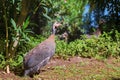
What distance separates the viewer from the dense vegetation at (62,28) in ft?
26.2

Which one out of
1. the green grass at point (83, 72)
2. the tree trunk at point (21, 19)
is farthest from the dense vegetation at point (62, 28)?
the green grass at point (83, 72)

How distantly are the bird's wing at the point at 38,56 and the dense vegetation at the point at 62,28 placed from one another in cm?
31

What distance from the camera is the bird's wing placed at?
24.7ft

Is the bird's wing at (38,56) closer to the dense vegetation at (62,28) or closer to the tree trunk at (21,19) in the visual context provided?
the dense vegetation at (62,28)

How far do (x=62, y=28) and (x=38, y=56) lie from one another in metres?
3.77

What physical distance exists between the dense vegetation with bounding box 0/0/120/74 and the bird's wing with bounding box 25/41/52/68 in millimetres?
312

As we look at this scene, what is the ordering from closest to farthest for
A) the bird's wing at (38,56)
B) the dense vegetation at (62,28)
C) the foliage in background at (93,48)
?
the bird's wing at (38,56), the dense vegetation at (62,28), the foliage in background at (93,48)

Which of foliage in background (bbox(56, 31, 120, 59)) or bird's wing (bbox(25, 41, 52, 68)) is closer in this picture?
bird's wing (bbox(25, 41, 52, 68))

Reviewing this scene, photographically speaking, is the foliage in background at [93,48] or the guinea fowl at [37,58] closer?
the guinea fowl at [37,58]

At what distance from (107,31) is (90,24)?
0.65 m

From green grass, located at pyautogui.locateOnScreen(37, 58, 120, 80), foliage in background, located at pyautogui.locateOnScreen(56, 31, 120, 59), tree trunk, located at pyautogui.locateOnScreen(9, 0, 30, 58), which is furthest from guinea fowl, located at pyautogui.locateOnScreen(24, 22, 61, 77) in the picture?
foliage in background, located at pyautogui.locateOnScreen(56, 31, 120, 59)

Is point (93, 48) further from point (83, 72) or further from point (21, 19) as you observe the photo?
point (21, 19)

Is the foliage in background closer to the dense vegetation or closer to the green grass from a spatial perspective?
the dense vegetation

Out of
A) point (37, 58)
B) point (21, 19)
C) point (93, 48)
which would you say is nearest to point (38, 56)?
point (37, 58)
